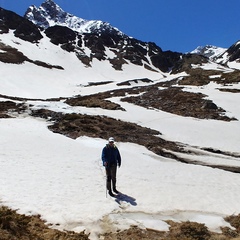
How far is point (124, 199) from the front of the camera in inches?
569

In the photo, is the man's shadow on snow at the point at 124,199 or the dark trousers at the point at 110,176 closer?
the man's shadow on snow at the point at 124,199

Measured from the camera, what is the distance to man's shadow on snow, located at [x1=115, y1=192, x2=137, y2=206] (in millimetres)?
14113

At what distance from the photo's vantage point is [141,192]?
15930 millimetres

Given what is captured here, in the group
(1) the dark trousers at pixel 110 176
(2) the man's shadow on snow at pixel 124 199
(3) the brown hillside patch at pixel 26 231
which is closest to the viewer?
(3) the brown hillside patch at pixel 26 231

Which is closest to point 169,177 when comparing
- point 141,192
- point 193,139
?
point 141,192

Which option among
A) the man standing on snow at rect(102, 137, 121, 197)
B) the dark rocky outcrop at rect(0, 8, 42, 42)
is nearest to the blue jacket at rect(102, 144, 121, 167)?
the man standing on snow at rect(102, 137, 121, 197)

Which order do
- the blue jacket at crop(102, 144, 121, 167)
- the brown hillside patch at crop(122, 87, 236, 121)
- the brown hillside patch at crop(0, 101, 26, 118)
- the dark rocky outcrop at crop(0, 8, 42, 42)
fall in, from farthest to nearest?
1. the dark rocky outcrop at crop(0, 8, 42, 42)
2. the brown hillside patch at crop(122, 87, 236, 121)
3. the brown hillside patch at crop(0, 101, 26, 118)
4. the blue jacket at crop(102, 144, 121, 167)

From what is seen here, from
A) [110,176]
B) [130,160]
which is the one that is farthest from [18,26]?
[110,176]

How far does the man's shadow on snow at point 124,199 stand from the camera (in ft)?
46.3

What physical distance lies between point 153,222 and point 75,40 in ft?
572

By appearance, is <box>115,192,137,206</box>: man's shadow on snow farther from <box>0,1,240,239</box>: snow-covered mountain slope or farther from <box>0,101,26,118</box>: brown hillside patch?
<box>0,101,26,118</box>: brown hillside patch

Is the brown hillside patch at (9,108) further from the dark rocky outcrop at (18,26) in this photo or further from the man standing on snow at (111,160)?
the dark rocky outcrop at (18,26)

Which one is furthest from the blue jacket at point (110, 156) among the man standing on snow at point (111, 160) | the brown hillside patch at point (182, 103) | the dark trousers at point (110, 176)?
the brown hillside patch at point (182, 103)

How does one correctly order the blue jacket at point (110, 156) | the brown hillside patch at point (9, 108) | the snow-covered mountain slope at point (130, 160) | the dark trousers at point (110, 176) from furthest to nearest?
1. the brown hillside patch at point (9, 108)
2. the blue jacket at point (110, 156)
3. the dark trousers at point (110, 176)
4. the snow-covered mountain slope at point (130, 160)
